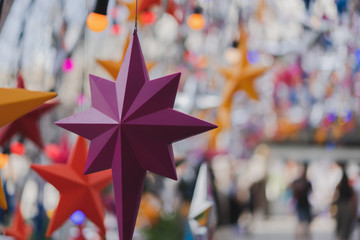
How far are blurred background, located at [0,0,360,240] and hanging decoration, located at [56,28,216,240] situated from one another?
56 centimetres

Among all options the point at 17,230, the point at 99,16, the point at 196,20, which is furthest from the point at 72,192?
the point at 196,20

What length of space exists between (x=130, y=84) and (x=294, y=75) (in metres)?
6.46

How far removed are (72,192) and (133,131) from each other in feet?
1.97

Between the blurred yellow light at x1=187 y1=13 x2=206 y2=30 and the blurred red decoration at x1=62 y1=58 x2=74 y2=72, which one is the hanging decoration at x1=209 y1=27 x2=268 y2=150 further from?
the blurred red decoration at x1=62 y1=58 x2=74 y2=72

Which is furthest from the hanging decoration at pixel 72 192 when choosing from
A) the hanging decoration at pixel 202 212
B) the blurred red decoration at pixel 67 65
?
the blurred red decoration at pixel 67 65

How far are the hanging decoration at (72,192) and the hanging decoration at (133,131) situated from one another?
17.2 inches

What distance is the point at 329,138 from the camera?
52.1 ft

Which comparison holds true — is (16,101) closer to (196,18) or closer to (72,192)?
(72,192)

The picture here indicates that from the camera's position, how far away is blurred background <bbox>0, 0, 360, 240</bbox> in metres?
3.21

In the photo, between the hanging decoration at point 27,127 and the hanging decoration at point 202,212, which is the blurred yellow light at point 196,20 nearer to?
the hanging decoration at point 202,212

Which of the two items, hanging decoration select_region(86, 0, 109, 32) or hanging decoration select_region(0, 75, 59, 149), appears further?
hanging decoration select_region(0, 75, 59, 149)

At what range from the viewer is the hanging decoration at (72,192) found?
6.25 feet

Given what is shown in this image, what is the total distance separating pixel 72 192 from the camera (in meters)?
1.94

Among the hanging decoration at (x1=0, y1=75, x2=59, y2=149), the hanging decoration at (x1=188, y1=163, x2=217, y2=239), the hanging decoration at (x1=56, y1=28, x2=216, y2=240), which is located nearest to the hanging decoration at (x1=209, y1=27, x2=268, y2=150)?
the hanging decoration at (x1=188, y1=163, x2=217, y2=239)
